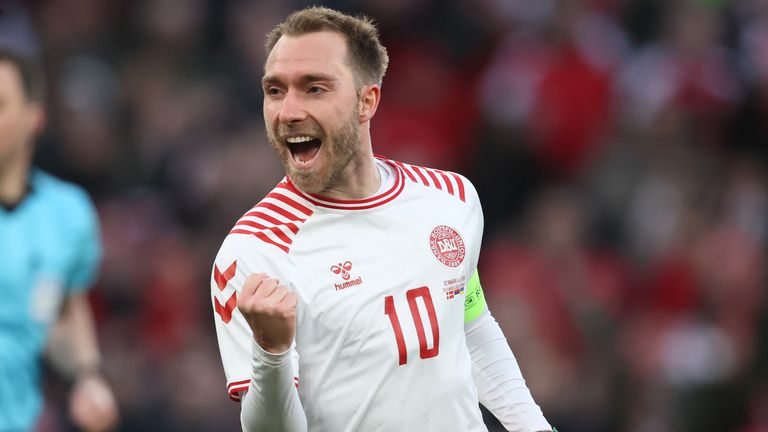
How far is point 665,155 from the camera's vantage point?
9805mm

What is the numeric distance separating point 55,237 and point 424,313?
282 cm

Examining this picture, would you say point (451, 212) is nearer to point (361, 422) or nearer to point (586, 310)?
point (361, 422)

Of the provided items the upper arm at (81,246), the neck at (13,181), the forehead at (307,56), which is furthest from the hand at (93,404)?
the forehead at (307,56)

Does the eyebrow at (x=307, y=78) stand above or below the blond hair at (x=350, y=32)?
below

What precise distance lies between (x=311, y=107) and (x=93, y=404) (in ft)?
8.71

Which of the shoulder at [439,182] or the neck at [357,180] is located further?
the shoulder at [439,182]

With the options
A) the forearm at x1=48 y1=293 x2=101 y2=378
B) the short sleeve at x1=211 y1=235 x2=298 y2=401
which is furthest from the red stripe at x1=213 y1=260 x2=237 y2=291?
the forearm at x1=48 y1=293 x2=101 y2=378

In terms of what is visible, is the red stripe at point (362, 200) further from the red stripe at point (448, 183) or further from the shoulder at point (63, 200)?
the shoulder at point (63, 200)

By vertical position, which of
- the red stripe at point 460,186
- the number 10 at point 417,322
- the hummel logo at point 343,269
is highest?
the red stripe at point 460,186

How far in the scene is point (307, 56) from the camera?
3932 millimetres

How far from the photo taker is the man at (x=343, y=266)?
3.87m

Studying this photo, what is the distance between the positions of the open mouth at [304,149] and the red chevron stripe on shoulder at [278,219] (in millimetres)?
151

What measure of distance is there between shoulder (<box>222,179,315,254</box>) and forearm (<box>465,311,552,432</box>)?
0.78m

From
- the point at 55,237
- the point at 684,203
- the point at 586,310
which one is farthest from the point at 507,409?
the point at 684,203
